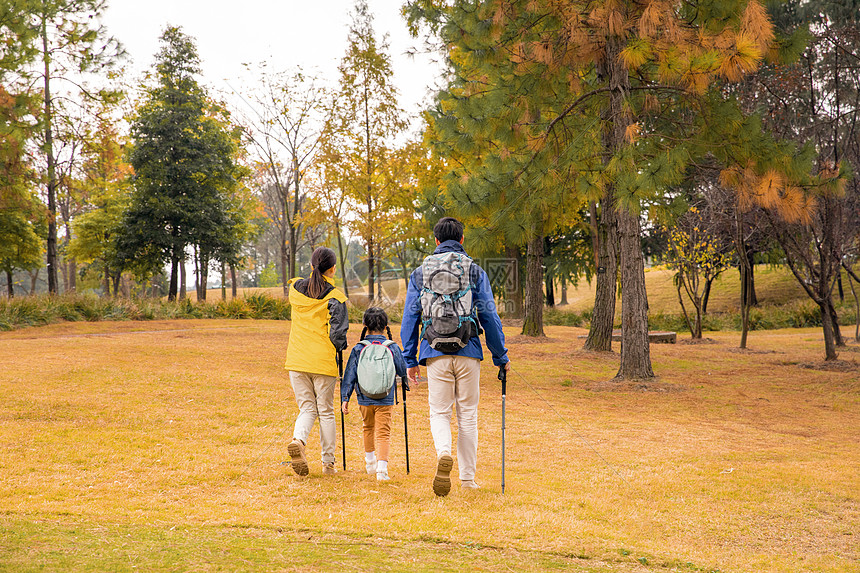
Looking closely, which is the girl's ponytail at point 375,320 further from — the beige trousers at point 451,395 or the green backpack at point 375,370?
the beige trousers at point 451,395


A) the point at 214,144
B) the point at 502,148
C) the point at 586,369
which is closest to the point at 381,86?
the point at 214,144

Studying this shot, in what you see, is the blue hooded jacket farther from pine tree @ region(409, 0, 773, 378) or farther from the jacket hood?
pine tree @ region(409, 0, 773, 378)

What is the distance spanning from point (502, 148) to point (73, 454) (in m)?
8.76

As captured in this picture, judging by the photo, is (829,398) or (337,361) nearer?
(337,361)

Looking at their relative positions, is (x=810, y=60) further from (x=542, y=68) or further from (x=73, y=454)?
(x=73, y=454)

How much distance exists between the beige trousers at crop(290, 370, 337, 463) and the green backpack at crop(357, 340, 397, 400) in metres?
0.40

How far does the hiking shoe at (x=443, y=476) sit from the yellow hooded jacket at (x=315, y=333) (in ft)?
4.09

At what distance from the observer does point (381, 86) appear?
24547mm

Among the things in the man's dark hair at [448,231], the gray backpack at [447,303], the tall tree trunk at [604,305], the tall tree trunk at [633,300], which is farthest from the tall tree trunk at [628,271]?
the gray backpack at [447,303]

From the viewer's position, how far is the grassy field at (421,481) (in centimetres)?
389

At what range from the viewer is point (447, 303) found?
189 inches

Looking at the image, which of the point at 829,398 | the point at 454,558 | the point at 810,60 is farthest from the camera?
the point at 810,60

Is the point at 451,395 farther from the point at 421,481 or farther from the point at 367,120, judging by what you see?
the point at 367,120

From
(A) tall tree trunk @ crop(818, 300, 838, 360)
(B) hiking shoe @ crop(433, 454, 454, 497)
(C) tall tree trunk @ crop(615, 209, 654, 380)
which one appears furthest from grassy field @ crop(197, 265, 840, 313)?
(B) hiking shoe @ crop(433, 454, 454, 497)
